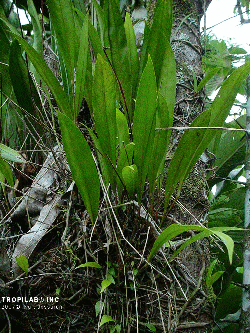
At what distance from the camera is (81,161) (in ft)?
1.94

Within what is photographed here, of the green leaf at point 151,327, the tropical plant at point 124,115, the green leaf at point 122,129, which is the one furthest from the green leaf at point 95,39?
the green leaf at point 151,327

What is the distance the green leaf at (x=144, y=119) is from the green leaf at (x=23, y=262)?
0.94 ft


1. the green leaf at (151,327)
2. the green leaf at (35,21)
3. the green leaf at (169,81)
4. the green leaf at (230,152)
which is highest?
the green leaf at (35,21)

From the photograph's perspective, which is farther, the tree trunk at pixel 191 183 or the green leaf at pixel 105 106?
the tree trunk at pixel 191 183

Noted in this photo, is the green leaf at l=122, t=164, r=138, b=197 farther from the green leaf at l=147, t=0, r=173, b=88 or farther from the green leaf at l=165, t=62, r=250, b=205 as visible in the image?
the green leaf at l=147, t=0, r=173, b=88

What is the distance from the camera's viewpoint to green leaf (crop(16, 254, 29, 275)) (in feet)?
2.10

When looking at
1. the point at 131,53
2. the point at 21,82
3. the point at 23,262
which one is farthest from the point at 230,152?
the point at 23,262

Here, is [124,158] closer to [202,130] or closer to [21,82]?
[202,130]

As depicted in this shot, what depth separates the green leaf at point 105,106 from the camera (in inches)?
22.1

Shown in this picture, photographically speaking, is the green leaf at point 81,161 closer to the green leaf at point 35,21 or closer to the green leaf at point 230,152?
the green leaf at point 35,21

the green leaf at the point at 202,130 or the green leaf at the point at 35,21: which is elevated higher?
the green leaf at the point at 35,21

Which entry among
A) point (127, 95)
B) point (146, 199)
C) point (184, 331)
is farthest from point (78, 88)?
point (184, 331)

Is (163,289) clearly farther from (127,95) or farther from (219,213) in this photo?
(219,213)

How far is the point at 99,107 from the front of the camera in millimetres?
594
